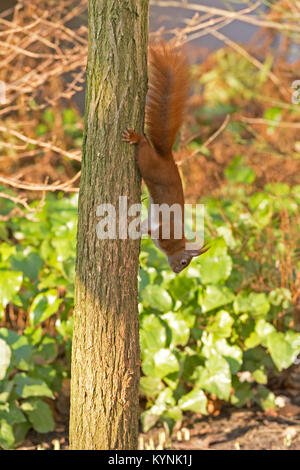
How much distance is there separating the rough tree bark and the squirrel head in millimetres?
193

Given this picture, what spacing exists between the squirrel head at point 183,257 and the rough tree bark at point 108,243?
193mm

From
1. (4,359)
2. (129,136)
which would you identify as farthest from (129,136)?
(4,359)

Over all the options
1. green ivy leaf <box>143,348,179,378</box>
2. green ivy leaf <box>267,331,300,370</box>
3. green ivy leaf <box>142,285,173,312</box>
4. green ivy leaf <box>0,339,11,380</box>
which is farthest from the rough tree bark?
green ivy leaf <box>267,331,300,370</box>

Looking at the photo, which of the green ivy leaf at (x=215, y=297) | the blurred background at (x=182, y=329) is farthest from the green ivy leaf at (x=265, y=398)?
the green ivy leaf at (x=215, y=297)

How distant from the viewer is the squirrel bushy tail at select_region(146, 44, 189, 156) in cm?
168

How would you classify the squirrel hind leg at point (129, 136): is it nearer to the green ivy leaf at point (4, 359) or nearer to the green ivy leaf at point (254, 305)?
the green ivy leaf at point (4, 359)

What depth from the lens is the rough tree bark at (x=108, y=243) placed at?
1605 millimetres

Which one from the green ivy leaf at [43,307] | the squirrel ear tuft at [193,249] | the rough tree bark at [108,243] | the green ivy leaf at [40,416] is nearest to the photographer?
the rough tree bark at [108,243]

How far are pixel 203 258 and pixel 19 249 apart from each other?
92cm

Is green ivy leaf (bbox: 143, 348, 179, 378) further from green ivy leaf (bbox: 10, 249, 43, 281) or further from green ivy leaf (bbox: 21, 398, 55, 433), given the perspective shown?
green ivy leaf (bbox: 10, 249, 43, 281)

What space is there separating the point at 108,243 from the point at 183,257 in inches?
11.8

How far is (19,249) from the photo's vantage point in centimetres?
295

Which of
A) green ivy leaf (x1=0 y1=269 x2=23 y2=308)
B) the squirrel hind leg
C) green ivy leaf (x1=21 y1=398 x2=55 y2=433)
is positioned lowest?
green ivy leaf (x1=21 y1=398 x2=55 y2=433)
